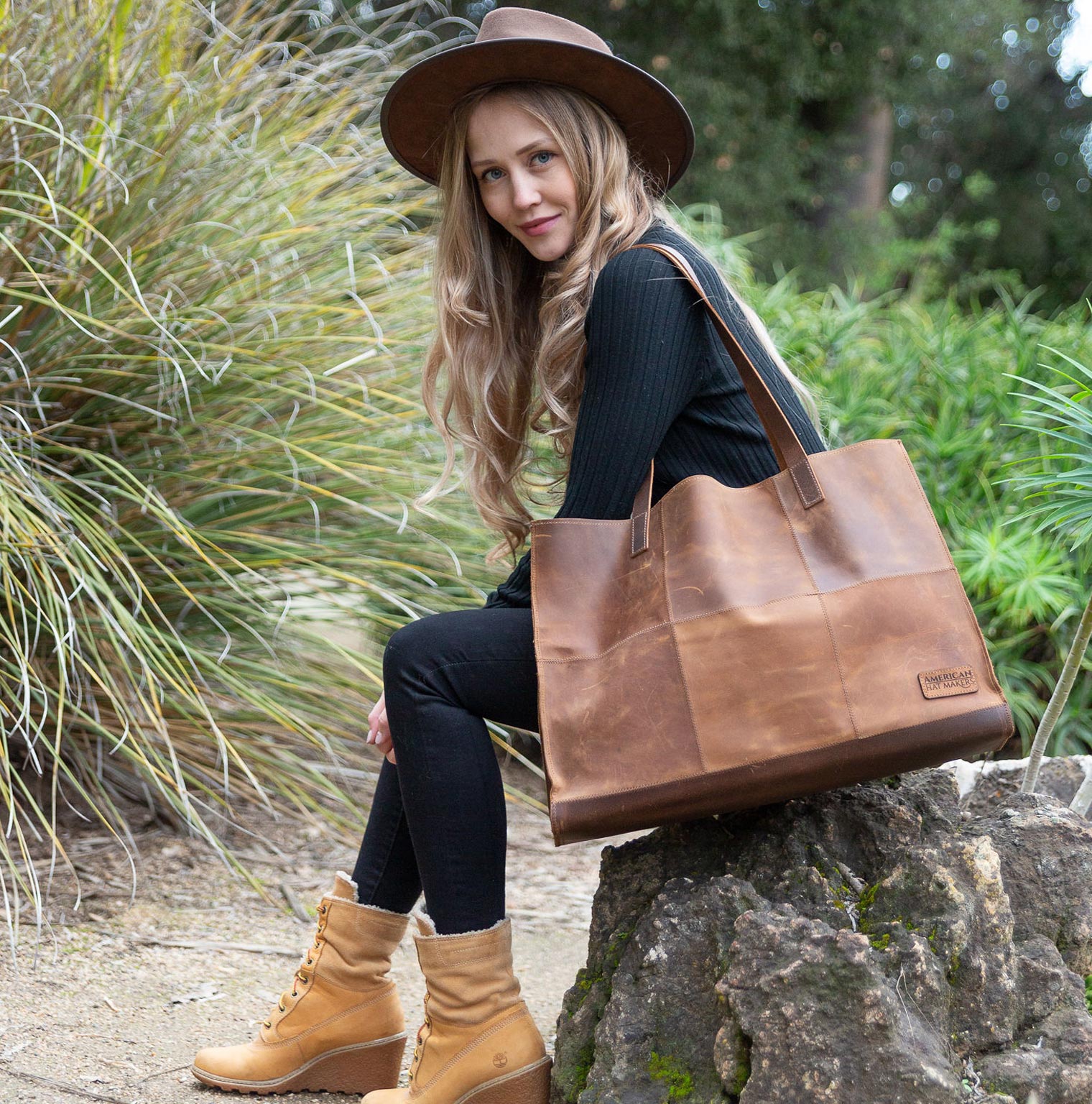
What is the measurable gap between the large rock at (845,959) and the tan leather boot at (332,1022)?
0.40 metres

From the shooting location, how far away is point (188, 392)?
289 centimetres

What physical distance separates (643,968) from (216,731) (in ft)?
3.65

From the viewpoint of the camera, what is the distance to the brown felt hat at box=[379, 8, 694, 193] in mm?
1849

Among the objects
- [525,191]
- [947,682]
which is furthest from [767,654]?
[525,191]

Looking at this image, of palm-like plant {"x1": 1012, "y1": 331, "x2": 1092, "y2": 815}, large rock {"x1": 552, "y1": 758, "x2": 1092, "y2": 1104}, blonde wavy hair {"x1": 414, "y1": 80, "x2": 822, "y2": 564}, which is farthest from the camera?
blonde wavy hair {"x1": 414, "y1": 80, "x2": 822, "y2": 564}

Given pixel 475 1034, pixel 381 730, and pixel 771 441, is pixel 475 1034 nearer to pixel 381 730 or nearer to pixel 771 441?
pixel 381 730

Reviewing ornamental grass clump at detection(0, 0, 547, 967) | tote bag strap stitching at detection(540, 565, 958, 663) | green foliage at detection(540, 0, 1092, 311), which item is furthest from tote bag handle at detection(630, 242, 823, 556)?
green foliage at detection(540, 0, 1092, 311)

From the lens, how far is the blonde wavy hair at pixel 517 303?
1.89 meters

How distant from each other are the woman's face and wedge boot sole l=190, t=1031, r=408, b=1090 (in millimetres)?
1333

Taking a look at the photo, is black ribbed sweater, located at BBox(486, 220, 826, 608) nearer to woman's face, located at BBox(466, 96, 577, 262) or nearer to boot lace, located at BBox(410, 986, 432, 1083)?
woman's face, located at BBox(466, 96, 577, 262)

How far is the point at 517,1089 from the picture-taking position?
1.67 meters

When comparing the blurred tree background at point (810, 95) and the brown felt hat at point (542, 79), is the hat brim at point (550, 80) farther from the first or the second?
the blurred tree background at point (810, 95)

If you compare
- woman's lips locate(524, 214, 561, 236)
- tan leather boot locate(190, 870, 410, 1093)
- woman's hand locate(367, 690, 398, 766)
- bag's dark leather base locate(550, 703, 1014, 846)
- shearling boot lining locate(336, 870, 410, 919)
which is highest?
woman's lips locate(524, 214, 561, 236)

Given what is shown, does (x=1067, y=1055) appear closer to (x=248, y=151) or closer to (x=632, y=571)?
(x=632, y=571)
